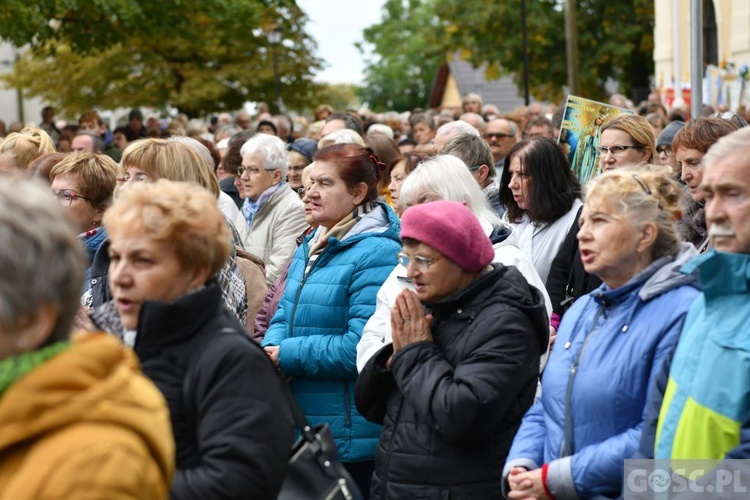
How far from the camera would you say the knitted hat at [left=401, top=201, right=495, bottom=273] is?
14.6 ft

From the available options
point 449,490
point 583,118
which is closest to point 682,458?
point 449,490

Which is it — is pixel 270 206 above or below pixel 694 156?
below

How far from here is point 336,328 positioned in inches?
217

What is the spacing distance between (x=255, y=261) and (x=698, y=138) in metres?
2.51

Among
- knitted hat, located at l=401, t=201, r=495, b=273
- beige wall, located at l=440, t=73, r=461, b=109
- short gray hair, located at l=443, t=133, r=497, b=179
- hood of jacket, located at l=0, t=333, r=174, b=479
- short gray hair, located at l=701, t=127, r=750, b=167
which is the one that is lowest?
beige wall, located at l=440, t=73, r=461, b=109

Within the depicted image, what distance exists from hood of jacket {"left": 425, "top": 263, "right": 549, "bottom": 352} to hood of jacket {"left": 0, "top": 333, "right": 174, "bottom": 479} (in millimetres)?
2019

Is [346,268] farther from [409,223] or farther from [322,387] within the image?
[409,223]

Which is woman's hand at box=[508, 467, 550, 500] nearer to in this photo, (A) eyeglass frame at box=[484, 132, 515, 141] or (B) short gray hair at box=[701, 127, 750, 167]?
(B) short gray hair at box=[701, 127, 750, 167]

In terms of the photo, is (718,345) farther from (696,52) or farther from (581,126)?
(696,52)

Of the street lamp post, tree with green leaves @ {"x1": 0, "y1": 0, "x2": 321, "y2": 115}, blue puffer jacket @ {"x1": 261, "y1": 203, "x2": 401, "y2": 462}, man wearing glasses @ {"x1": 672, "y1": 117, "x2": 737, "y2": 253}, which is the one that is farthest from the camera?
tree with green leaves @ {"x1": 0, "y1": 0, "x2": 321, "y2": 115}

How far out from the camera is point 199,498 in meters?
3.19

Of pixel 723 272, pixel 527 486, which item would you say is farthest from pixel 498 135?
pixel 723 272

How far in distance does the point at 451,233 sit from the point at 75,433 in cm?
226

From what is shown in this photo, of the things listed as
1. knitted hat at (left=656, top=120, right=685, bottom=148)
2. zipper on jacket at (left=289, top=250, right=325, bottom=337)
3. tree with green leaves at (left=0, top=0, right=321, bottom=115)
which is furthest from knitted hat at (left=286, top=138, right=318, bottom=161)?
tree with green leaves at (left=0, top=0, right=321, bottom=115)
